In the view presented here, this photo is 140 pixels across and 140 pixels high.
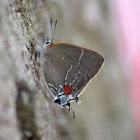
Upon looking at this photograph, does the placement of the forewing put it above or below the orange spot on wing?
above

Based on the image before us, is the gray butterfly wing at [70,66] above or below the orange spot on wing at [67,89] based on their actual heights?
above

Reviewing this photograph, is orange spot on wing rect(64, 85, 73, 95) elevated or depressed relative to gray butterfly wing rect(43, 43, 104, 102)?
depressed

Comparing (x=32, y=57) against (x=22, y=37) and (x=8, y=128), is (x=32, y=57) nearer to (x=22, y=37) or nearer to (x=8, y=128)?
(x=22, y=37)

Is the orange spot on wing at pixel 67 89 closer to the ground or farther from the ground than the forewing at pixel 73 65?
closer to the ground

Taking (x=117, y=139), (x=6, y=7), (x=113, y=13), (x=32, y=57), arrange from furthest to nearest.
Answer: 1. (x=113, y=13)
2. (x=117, y=139)
3. (x=32, y=57)
4. (x=6, y=7)

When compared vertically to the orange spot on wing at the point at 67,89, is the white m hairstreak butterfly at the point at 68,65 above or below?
above

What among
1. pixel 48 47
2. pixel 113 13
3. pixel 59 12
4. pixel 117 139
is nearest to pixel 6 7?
pixel 48 47
